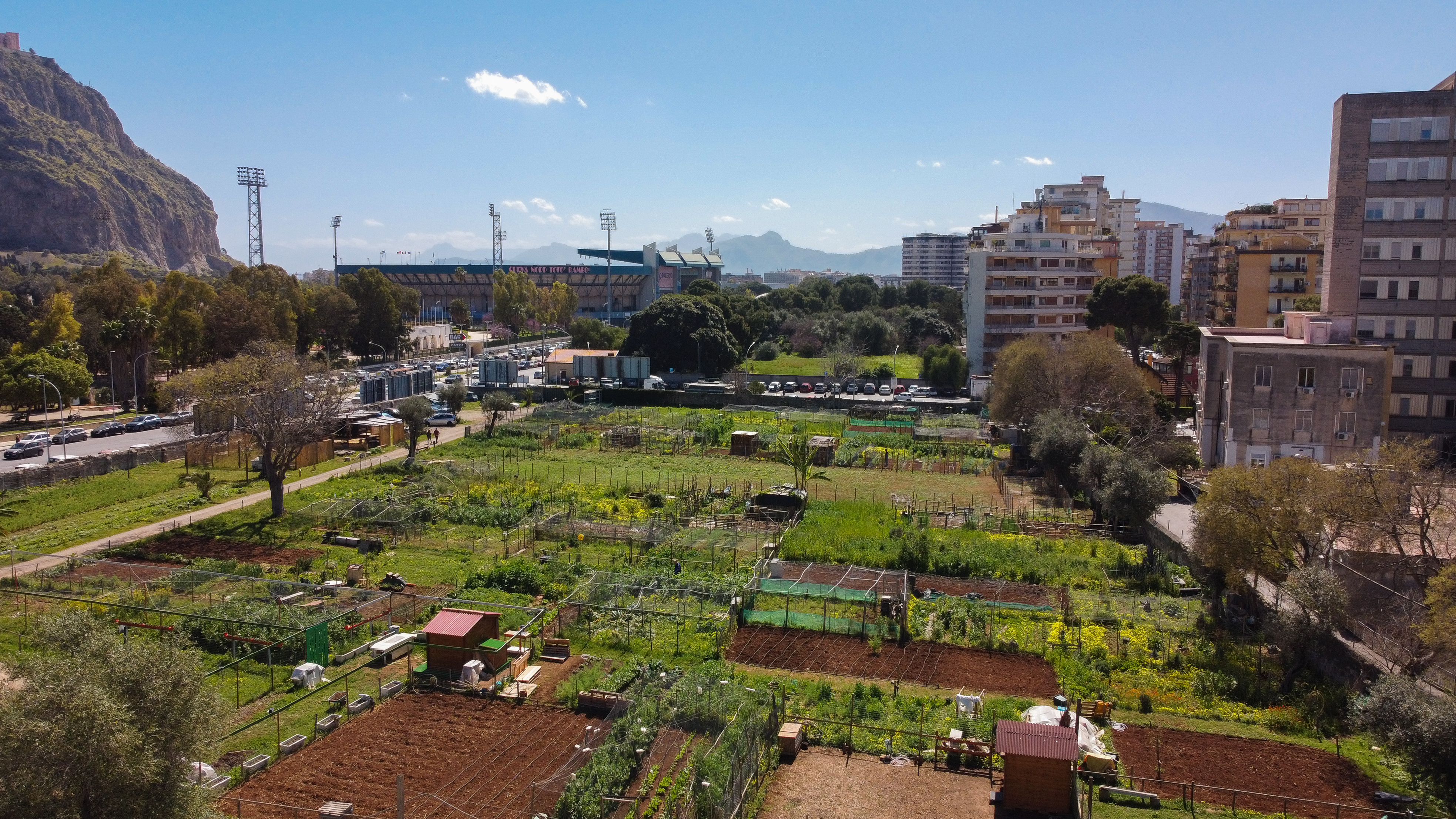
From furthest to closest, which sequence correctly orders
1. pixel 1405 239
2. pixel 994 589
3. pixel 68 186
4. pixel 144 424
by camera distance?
pixel 68 186 < pixel 144 424 < pixel 1405 239 < pixel 994 589

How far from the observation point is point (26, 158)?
15038cm

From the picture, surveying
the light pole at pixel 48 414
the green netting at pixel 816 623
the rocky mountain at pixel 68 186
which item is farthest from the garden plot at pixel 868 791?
the rocky mountain at pixel 68 186

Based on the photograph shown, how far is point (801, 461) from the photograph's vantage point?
109 feet

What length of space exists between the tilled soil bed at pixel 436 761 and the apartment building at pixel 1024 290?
53.6m

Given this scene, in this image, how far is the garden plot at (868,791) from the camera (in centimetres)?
1355

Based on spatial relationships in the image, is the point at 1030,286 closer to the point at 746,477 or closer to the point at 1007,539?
the point at 746,477

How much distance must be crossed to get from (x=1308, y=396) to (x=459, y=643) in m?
30.1

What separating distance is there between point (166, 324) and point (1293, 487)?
196 ft

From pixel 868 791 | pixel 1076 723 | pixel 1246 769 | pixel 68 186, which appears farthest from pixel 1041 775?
pixel 68 186

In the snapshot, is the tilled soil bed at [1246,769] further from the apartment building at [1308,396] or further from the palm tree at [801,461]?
the apartment building at [1308,396]

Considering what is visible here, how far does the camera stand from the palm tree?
33.2 metres

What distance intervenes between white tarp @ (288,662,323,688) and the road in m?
27.7

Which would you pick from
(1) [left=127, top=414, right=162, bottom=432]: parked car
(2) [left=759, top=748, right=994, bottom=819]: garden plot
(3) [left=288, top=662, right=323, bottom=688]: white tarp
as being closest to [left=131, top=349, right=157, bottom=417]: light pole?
(1) [left=127, top=414, right=162, bottom=432]: parked car

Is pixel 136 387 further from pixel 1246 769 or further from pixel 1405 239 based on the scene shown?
pixel 1405 239
